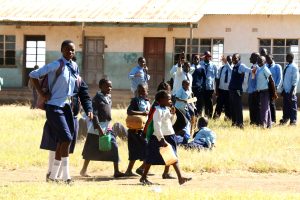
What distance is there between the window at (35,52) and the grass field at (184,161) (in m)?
9.99

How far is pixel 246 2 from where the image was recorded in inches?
1052

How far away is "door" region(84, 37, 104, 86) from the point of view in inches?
1121

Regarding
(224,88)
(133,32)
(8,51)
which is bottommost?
(224,88)

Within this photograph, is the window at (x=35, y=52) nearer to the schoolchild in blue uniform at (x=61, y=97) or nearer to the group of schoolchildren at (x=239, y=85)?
the group of schoolchildren at (x=239, y=85)

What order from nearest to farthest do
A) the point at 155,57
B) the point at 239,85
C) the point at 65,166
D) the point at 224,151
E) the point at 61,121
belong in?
1. the point at 61,121
2. the point at 65,166
3. the point at 224,151
4. the point at 239,85
5. the point at 155,57

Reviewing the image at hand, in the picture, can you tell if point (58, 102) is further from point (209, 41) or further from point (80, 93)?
point (209, 41)

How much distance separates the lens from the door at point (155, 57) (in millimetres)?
27844

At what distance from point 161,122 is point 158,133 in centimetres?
22

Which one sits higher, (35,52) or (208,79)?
(35,52)

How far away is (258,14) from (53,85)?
16876 millimetres

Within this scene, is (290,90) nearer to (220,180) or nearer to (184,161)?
(184,161)

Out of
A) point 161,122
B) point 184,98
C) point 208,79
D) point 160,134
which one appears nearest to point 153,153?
point 160,134

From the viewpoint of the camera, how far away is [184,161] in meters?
12.3

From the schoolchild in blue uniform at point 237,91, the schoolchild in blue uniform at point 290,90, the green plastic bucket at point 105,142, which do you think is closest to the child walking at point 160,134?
the green plastic bucket at point 105,142
